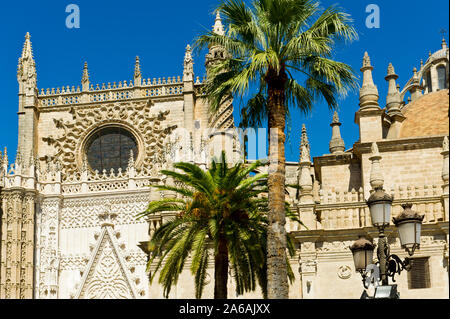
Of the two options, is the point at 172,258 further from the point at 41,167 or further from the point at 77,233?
the point at 41,167

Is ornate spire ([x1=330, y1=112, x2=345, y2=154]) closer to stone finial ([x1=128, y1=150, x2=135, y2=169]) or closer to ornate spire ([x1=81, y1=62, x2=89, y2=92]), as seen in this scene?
stone finial ([x1=128, y1=150, x2=135, y2=169])

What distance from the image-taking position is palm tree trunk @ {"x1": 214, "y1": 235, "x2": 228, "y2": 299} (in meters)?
18.8

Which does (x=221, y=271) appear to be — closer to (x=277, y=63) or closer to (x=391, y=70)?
(x=277, y=63)

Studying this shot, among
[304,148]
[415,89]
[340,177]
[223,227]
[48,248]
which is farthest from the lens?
[48,248]

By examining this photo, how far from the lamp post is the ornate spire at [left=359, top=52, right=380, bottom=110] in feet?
44.4

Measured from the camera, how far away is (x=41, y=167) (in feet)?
140

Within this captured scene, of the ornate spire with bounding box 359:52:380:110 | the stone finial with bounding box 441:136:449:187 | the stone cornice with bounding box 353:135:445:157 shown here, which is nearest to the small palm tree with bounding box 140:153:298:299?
the stone finial with bounding box 441:136:449:187

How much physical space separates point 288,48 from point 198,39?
211cm

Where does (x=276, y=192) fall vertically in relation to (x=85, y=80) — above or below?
below

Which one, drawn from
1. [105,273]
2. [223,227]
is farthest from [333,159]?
[105,273]

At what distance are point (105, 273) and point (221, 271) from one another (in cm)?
2070

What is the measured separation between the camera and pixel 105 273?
38625mm

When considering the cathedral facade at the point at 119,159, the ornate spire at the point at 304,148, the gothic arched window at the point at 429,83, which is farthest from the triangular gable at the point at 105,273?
the gothic arched window at the point at 429,83
